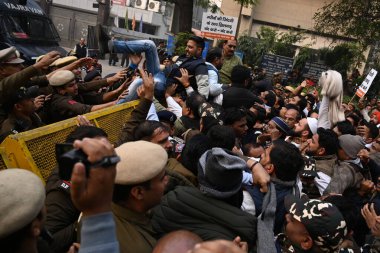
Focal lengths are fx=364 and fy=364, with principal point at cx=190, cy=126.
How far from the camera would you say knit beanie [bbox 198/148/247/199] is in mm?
2068

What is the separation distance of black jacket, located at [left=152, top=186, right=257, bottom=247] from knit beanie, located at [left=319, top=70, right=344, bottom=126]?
10.7 feet

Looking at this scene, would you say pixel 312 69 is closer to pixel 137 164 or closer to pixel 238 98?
pixel 238 98

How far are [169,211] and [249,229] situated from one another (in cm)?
47

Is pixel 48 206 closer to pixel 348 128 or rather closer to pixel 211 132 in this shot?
pixel 211 132

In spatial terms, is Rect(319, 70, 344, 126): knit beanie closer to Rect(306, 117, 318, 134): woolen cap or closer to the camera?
Rect(306, 117, 318, 134): woolen cap

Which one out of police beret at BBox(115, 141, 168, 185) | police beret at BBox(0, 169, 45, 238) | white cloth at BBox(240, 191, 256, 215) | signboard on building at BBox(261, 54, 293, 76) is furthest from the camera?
signboard on building at BBox(261, 54, 293, 76)

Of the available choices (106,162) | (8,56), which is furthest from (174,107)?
(106,162)

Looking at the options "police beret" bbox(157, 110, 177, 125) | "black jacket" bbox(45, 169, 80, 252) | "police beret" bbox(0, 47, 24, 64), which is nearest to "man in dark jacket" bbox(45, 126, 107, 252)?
"black jacket" bbox(45, 169, 80, 252)

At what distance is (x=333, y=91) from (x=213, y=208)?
339 cm

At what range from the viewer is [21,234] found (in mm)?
1353

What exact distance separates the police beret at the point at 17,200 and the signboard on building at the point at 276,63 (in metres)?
18.1

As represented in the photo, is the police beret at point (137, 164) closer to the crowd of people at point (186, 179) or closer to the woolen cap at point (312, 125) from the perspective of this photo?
the crowd of people at point (186, 179)

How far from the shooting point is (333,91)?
4.82 meters

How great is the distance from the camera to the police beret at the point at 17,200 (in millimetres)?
1302
